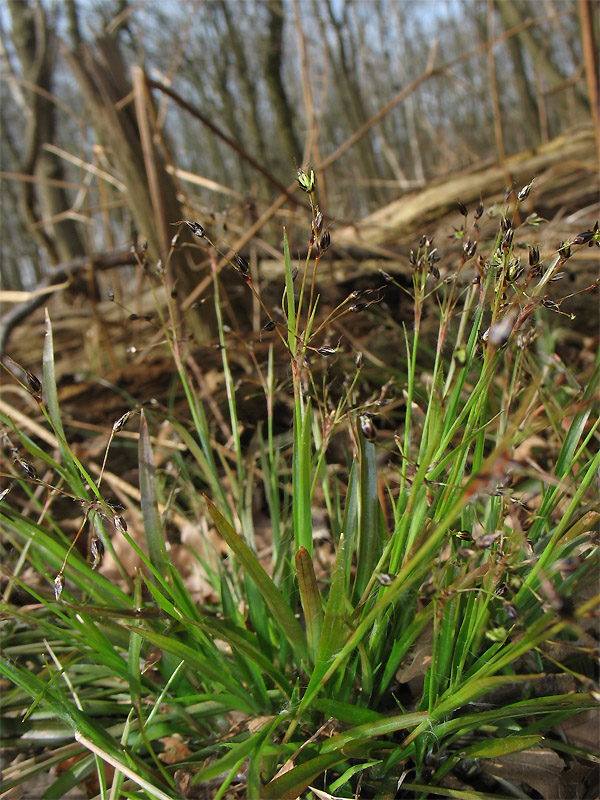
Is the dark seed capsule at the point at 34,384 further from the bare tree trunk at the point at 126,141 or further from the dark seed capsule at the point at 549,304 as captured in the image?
the bare tree trunk at the point at 126,141

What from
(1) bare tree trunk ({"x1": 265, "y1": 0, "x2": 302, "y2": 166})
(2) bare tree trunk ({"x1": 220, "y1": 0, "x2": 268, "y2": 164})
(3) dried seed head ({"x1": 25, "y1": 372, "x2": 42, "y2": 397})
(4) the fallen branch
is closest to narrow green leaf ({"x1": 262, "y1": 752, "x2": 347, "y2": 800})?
(3) dried seed head ({"x1": 25, "y1": 372, "x2": 42, "y2": 397})

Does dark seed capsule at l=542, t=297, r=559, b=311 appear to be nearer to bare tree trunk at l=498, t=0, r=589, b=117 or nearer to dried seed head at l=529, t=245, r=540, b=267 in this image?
dried seed head at l=529, t=245, r=540, b=267

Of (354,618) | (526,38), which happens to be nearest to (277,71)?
(526,38)

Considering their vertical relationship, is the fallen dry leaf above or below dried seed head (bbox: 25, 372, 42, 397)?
below

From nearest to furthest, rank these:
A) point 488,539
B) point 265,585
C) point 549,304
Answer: point 488,539 < point 549,304 < point 265,585

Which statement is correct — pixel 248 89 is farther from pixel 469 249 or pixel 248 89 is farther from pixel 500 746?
pixel 500 746

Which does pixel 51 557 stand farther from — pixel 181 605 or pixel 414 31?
pixel 414 31

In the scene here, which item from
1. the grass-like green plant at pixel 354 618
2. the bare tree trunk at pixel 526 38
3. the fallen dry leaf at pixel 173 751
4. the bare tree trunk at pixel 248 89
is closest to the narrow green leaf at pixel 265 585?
the grass-like green plant at pixel 354 618

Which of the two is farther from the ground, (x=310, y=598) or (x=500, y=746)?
(x=310, y=598)
